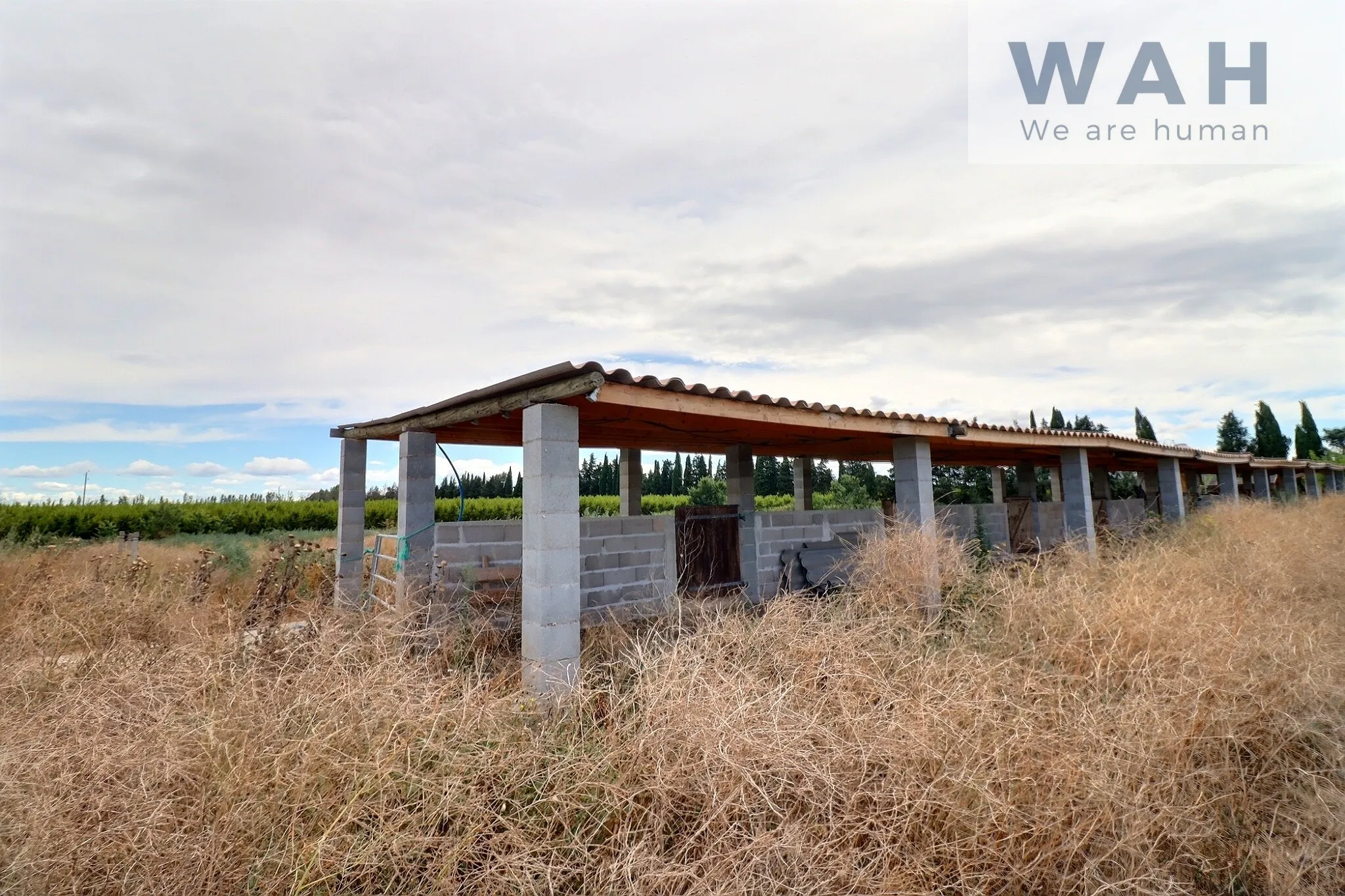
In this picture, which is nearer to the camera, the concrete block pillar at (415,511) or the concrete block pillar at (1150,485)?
the concrete block pillar at (415,511)

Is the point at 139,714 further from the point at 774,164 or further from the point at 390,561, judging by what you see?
the point at 774,164

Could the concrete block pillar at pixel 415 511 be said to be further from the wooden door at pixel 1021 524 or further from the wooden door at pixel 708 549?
the wooden door at pixel 1021 524

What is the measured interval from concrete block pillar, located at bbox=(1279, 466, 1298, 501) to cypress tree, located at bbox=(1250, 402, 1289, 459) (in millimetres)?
7792

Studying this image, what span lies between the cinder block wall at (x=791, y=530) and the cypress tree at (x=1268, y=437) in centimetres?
3523

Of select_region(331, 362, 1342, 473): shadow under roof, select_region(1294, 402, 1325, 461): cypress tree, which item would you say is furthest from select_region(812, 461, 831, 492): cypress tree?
select_region(1294, 402, 1325, 461): cypress tree

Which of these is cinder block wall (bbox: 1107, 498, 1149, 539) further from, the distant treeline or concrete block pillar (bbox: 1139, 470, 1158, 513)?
the distant treeline

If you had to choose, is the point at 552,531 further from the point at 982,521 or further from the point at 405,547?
the point at 982,521

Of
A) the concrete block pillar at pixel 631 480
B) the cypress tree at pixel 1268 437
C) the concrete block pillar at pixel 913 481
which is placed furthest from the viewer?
the cypress tree at pixel 1268 437

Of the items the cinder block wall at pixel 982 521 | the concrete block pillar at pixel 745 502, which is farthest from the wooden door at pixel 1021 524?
the concrete block pillar at pixel 745 502

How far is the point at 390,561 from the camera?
27.6ft

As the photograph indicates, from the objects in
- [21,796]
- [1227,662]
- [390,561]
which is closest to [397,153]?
[390,561]

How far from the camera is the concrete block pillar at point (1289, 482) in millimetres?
22777

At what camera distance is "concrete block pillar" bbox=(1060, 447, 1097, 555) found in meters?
11.7

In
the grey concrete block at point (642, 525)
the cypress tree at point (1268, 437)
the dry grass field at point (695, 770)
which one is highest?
the cypress tree at point (1268, 437)
